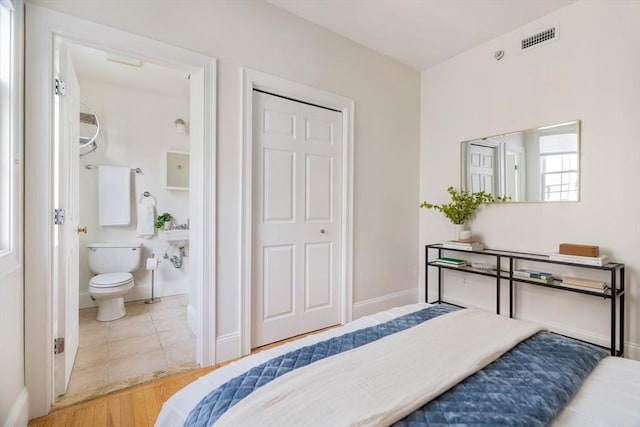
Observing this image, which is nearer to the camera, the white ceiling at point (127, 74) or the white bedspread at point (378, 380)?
the white bedspread at point (378, 380)

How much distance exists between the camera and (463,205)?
2932 mm

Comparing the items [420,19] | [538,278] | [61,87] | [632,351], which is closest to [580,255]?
[538,278]

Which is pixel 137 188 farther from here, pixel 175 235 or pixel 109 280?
pixel 109 280

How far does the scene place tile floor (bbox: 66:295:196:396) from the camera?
1955 millimetres

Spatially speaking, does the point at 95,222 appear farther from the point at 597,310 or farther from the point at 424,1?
the point at 597,310

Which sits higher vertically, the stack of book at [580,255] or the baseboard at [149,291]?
the stack of book at [580,255]

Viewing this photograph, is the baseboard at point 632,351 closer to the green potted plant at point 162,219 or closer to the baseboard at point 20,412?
the baseboard at point 20,412

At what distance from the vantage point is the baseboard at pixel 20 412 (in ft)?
4.29

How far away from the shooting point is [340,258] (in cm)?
283

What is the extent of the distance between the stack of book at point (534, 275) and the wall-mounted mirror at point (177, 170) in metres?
3.65

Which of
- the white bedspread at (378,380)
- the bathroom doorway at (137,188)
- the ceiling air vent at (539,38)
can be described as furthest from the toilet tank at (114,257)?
the ceiling air vent at (539,38)

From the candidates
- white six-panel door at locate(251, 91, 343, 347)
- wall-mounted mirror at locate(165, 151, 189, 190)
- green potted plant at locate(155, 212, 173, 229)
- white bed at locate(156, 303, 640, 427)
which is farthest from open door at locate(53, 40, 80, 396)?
wall-mounted mirror at locate(165, 151, 189, 190)

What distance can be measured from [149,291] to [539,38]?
4.72 metres

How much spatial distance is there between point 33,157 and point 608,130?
12.1ft
